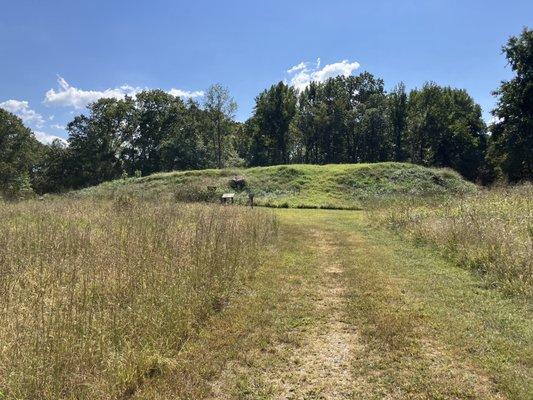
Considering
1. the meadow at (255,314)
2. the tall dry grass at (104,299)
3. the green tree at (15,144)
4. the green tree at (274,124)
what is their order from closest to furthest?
the tall dry grass at (104,299), the meadow at (255,314), the green tree at (15,144), the green tree at (274,124)

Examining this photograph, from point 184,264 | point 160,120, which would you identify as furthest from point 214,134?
point 184,264

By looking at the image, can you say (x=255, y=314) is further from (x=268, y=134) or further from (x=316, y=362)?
(x=268, y=134)

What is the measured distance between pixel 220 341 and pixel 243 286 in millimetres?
2514

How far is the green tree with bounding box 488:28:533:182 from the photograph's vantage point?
1469 inches

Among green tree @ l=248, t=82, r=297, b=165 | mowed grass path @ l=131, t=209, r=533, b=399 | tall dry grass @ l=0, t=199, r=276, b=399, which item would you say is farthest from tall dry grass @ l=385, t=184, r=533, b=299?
green tree @ l=248, t=82, r=297, b=165

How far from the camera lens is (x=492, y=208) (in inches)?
499

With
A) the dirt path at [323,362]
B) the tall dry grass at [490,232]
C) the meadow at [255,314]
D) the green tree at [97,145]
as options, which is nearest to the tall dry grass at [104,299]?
the meadow at [255,314]

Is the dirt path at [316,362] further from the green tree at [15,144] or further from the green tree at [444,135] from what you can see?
the green tree at [15,144]

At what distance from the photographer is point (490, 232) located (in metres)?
9.48

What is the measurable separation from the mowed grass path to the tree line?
52803 mm

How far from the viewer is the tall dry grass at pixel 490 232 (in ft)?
25.2

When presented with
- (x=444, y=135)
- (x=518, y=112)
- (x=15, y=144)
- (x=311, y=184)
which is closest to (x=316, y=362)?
(x=311, y=184)

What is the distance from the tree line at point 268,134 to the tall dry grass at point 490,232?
45.4m

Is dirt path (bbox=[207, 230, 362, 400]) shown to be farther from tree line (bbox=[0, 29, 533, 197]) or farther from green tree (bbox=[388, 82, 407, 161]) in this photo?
green tree (bbox=[388, 82, 407, 161])
